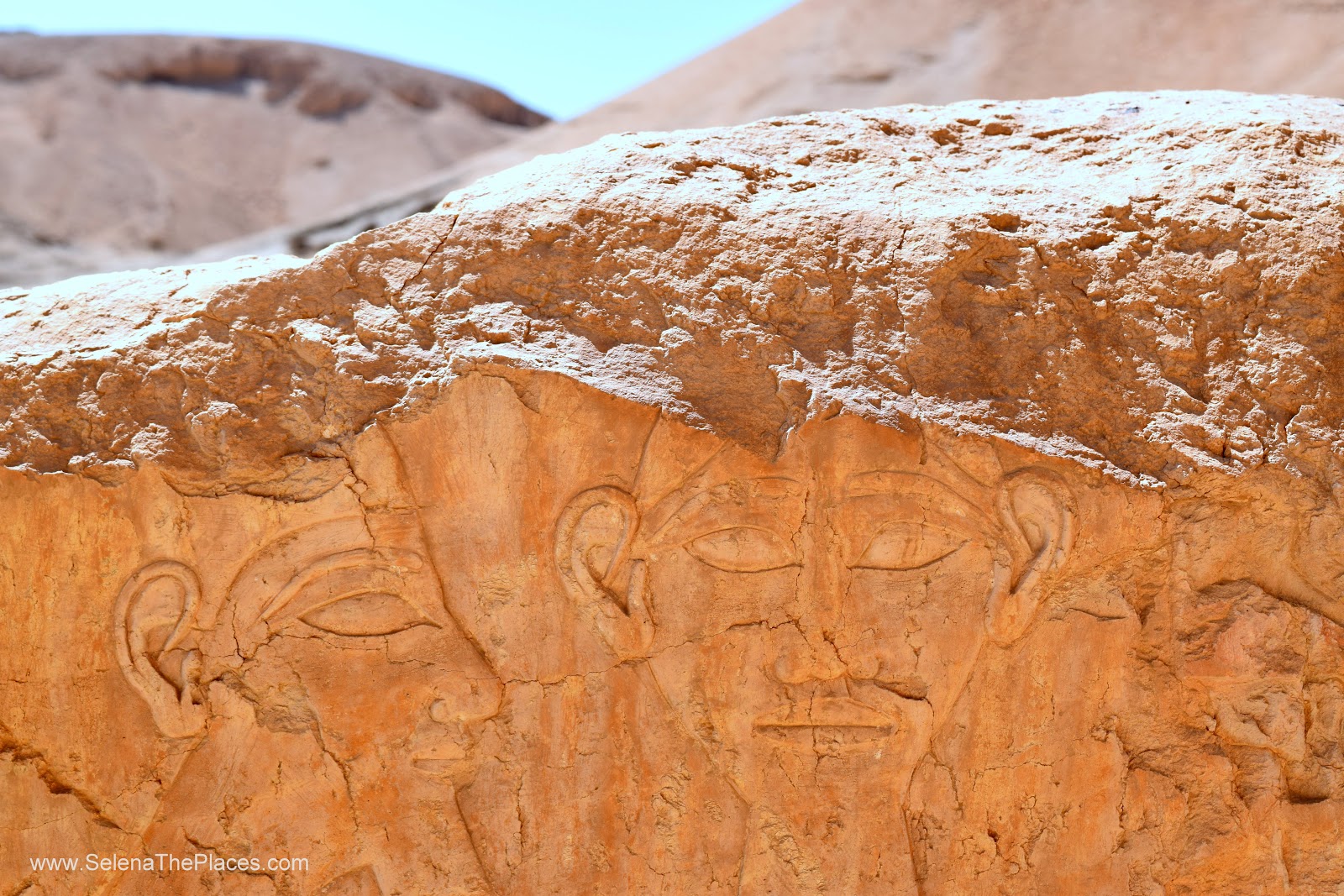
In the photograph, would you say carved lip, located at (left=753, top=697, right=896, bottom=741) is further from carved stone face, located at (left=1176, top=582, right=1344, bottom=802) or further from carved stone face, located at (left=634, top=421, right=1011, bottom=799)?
carved stone face, located at (left=1176, top=582, right=1344, bottom=802)

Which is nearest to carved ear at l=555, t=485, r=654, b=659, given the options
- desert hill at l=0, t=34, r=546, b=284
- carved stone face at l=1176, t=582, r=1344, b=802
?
carved stone face at l=1176, t=582, r=1344, b=802

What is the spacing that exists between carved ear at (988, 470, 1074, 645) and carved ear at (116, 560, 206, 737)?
1.57 metres

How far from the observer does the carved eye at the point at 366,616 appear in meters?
2.45

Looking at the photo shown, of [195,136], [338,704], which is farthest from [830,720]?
[195,136]

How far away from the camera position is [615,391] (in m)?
2.39

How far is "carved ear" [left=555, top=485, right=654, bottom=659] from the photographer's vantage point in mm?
2404

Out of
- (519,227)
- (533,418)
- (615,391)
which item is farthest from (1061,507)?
(519,227)

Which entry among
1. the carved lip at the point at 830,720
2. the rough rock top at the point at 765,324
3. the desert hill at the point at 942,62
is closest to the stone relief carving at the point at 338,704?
the rough rock top at the point at 765,324

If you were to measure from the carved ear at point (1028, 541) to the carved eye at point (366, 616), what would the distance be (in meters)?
1.14

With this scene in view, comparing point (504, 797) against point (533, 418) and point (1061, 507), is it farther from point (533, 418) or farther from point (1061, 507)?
point (1061, 507)

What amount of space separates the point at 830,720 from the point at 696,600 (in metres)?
0.35

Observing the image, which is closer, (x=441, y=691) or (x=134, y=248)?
(x=441, y=691)

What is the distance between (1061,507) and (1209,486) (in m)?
0.29

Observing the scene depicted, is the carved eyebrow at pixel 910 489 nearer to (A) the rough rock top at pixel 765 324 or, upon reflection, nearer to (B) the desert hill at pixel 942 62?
(A) the rough rock top at pixel 765 324
